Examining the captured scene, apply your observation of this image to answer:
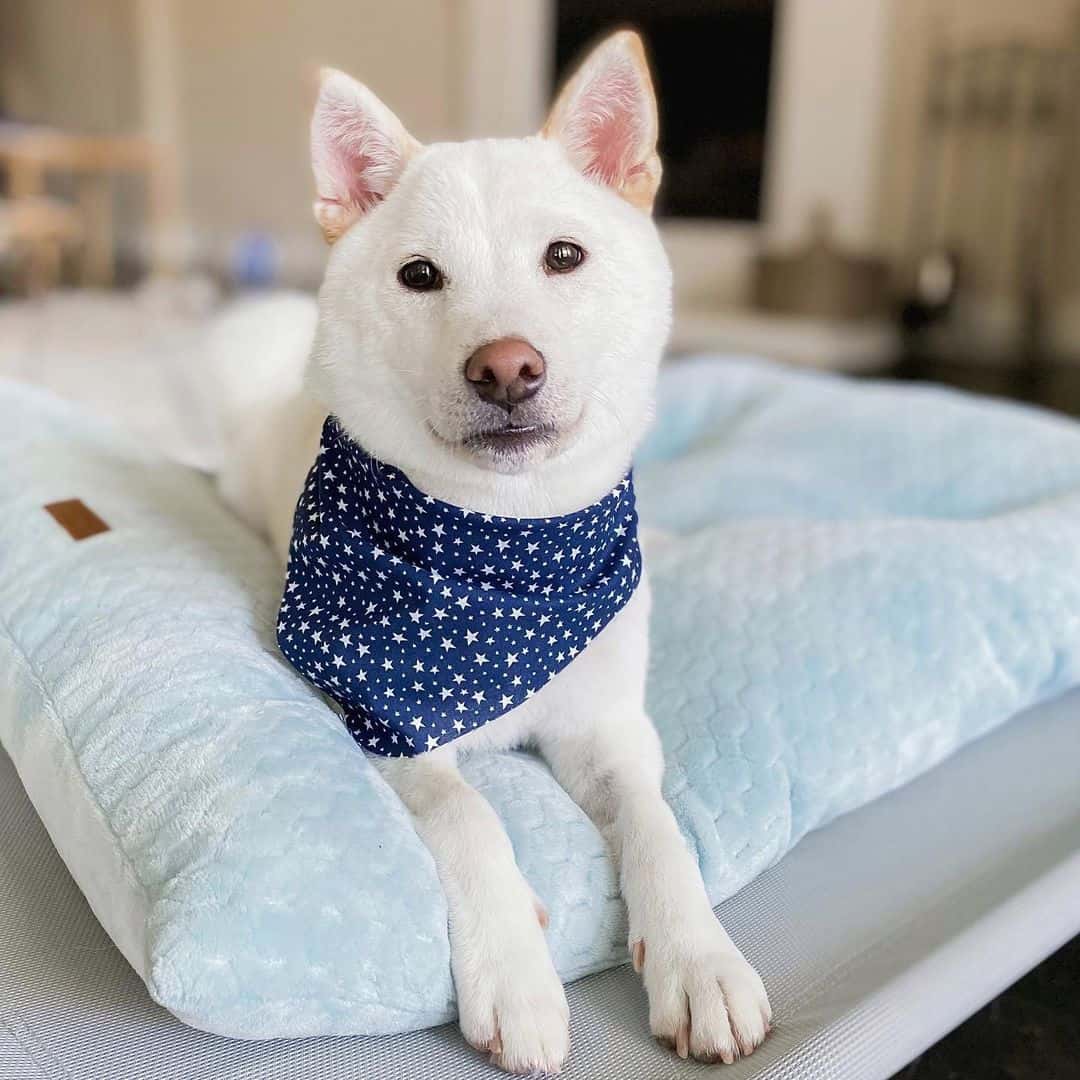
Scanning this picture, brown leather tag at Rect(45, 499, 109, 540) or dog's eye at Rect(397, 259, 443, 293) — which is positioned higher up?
dog's eye at Rect(397, 259, 443, 293)

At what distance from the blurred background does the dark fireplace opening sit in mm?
11

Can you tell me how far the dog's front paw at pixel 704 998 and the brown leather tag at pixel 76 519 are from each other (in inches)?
31.6

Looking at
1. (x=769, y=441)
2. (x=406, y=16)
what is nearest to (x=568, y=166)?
(x=769, y=441)

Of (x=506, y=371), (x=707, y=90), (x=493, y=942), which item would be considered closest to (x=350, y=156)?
(x=506, y=371)

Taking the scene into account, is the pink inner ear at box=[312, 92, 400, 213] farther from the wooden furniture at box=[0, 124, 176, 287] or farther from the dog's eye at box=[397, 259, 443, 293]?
the wooden furniture at box=[0, 124, 176, 287]

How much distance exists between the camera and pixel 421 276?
1.04m

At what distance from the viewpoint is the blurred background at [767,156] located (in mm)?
4703

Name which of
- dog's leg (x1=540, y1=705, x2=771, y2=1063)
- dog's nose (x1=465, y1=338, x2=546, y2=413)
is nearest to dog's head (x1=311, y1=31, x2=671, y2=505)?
dog's nose (x1=465, y1=338, x2=546, y2=413)

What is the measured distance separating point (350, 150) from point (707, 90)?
15.7ft

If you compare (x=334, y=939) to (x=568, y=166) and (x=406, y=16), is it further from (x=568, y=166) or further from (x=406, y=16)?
(x=406, y=16)

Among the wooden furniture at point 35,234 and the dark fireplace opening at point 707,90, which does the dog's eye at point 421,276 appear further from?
the dark fireplace opening at point 707,90

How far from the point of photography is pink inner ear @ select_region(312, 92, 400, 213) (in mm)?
1094

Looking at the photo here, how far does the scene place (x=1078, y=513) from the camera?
1596 millimetres

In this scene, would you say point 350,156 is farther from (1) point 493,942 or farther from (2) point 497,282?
(1) point 493,942
